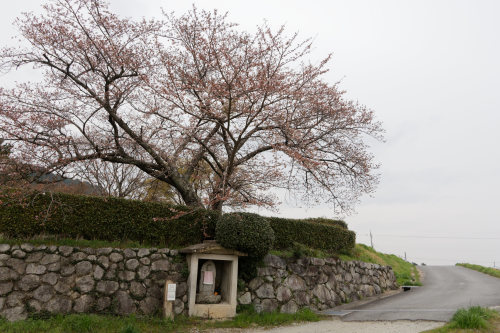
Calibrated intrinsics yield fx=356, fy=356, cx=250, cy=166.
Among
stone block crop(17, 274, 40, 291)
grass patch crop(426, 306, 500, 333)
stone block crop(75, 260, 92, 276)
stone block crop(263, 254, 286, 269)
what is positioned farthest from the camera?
stone block crop(263, 254, 286, 269)

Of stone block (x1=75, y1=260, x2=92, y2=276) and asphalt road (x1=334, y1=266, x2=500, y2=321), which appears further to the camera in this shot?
asphalt road (x1=334, y1=266, x2=500, y2=321)

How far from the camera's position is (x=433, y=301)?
450 inches

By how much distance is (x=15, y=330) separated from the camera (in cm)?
691

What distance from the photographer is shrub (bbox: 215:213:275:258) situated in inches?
375

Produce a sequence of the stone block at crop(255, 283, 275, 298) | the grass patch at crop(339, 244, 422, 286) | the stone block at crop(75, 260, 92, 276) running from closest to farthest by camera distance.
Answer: the stone block at crop(75, 260, 92, 276)
the stone block at crop(255, 283, 275, 298)
the grass patch at crop(339, 244, 422, 286)

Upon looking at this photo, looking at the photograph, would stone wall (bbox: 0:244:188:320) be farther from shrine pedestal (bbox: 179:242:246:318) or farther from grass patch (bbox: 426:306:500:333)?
grass patch (bbox: 426:306:500:333)

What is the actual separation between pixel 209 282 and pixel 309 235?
4.45 meters

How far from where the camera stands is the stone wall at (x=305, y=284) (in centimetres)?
1066

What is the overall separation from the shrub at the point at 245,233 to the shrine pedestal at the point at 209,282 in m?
0.27

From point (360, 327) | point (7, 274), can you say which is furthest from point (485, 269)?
point (7, 274)

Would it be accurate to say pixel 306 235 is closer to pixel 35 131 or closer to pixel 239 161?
pixel 239 161

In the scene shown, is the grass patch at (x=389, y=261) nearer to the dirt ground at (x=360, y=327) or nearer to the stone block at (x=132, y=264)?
the dirt ground at (x=360, y=327)

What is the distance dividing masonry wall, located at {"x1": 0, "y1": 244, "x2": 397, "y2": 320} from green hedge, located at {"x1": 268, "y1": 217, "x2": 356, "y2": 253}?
0.81 metres

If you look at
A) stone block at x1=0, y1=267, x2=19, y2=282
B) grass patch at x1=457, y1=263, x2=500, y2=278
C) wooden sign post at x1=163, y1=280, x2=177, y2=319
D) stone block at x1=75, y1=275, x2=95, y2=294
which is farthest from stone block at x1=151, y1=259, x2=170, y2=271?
grass patch at x1=457, y1=263, x2=500, y2=278
